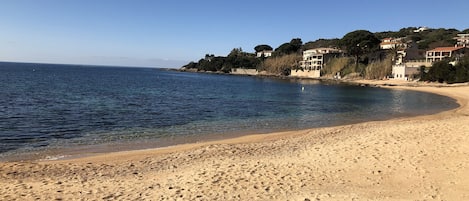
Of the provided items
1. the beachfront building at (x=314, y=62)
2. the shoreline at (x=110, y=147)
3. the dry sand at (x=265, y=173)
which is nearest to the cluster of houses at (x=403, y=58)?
the beachfront building at (x=314, y=62)

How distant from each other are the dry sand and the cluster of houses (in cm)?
8969

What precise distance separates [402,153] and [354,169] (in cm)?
298

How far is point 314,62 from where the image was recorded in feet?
488

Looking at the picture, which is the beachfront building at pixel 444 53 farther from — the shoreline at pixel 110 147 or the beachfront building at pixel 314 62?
the shoreline at pixel 110 147

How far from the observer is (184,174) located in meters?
A: 10.3

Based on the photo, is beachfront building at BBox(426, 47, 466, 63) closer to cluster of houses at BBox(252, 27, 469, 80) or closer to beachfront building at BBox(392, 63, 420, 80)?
cluster of houses at BBox(252, 27, 469, 80)

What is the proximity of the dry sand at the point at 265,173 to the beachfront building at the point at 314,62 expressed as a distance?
130m

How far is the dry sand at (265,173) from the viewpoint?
8.47 metres

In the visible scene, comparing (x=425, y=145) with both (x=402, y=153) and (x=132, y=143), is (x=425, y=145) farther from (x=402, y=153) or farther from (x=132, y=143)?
(x=132, y=143)

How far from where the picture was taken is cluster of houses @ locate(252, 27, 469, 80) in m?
96.9

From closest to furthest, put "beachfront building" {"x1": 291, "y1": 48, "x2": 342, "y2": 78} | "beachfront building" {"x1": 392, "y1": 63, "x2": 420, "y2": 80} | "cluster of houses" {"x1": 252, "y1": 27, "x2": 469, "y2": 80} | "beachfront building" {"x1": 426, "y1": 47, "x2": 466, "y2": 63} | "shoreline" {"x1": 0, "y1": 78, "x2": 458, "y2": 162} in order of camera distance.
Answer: "shoreline" {"x1": 0, "y1": 78, "x2": 458, "y2": 162} → "beachfront building" {"x1": 392, "y1": 63, "x2": 420, "y2": 80} → "cluster of houses" {"x1": 252, "y1": 27, "x2": 469, "y2": 80} → "beachfront building" {"x1": 426, "y1": 47, "x2": 466, "y2": 63} → "beachfront building" {"x1": 291, "y1": 48, "x2": 342, "y2": 78}

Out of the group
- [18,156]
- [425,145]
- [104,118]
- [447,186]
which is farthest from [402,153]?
[104,118]

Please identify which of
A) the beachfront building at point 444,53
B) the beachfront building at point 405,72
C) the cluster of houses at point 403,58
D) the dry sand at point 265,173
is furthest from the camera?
the beachfront building at point 444,53

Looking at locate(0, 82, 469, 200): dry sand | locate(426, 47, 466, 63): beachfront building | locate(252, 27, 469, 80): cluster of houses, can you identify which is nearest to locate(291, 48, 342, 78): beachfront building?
locate(252, 27, 469, 80): cluster of houses
